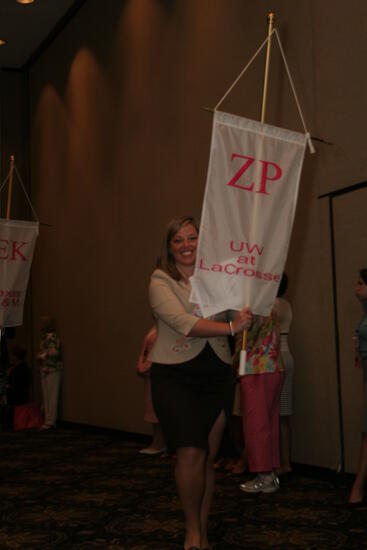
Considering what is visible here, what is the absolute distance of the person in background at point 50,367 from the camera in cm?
960

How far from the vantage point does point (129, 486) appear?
507 cm

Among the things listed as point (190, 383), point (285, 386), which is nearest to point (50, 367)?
point (285, 386)

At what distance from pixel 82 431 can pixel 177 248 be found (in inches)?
244

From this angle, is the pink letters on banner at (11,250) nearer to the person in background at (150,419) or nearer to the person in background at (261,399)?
the person in background at (150,419)

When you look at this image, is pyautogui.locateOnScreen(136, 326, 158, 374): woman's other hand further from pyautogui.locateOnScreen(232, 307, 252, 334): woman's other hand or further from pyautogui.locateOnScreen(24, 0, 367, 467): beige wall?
pyautogui.locateOnScreen(232, 307, 252, 334): woman's other hand

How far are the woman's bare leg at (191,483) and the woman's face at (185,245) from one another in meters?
0.80

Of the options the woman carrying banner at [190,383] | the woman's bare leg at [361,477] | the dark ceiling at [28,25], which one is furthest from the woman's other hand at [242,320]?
the dark ceiling at [28,25]

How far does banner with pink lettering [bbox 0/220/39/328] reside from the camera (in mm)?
6176

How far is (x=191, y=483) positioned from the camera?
10.2 ft

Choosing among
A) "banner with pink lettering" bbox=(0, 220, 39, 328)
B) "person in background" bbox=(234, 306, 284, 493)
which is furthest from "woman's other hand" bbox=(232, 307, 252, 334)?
"banner with pink lettering" bbox=(0, 220, 39, 328)

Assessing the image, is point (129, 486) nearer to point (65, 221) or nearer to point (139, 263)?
point (139, 263)

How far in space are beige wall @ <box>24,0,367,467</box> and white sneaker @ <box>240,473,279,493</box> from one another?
0.57 meters

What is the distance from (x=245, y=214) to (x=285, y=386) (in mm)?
2334

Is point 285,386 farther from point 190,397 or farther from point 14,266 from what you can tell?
point 14,266
